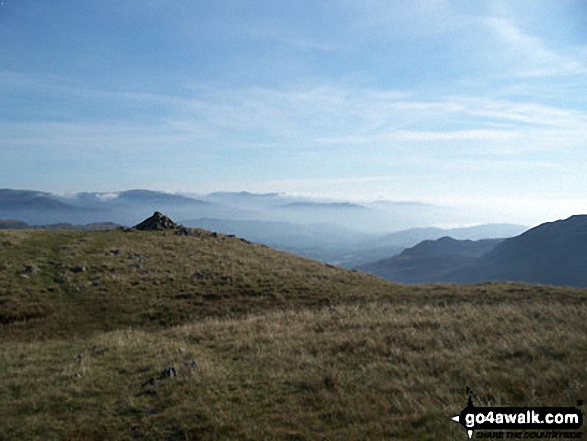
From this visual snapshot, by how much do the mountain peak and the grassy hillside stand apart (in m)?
26.3

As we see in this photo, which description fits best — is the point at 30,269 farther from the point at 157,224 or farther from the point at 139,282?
the point at 157,224

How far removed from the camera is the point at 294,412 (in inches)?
333

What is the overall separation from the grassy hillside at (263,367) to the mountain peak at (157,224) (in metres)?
26.3

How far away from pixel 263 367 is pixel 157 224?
149ft

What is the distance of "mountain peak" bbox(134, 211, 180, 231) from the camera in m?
52.1

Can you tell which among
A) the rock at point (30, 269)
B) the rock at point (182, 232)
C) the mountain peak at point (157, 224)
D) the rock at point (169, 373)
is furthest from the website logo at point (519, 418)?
the mountain peak at point (157, 224)

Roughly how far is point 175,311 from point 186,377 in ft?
44.8

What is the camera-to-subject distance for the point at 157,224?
5288 centimetres

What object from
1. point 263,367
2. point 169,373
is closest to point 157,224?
point 169,373

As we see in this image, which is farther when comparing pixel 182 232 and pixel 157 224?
pixel 157 224

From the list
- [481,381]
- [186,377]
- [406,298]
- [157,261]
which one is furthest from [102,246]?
[481,381]

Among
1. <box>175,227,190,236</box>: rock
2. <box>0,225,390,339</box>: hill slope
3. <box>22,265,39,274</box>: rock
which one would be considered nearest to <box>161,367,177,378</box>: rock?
<box>0,225,390,339</box>: hill slope

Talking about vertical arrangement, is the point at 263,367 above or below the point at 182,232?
below

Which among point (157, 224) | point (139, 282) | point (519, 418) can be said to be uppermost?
point (157, 224)
